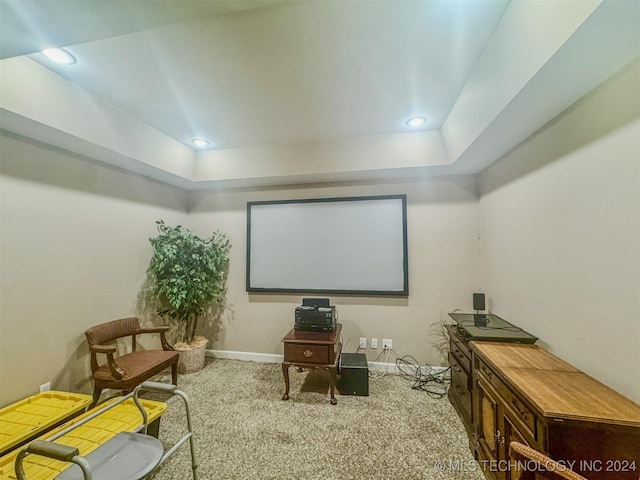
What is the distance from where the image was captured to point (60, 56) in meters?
1.61

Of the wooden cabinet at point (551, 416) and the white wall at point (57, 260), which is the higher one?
the white wall at point (57, 260)

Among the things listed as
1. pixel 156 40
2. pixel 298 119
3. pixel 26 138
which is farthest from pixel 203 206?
pixel 156 40

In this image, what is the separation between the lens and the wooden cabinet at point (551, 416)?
98 cm

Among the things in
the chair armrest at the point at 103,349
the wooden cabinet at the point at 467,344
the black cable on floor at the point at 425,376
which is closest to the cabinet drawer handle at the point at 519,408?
the wooden cabinet at the point at 467,344

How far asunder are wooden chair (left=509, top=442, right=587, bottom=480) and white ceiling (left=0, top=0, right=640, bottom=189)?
1698 millimetres

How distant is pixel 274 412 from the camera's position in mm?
2203

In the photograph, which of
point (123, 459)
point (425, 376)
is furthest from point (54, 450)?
point (425, 376)

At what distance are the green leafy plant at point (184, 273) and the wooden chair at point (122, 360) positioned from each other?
389mm

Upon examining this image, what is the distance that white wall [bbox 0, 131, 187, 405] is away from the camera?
6.05ft

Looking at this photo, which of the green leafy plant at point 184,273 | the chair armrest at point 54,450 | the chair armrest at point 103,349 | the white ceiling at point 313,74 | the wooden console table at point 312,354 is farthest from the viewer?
the green leafy plant at point 184,273

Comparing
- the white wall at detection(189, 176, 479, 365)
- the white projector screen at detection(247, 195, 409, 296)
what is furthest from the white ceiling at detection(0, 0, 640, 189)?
the white projector screen at detection(247, 195, 409, 296)

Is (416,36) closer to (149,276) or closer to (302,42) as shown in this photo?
(302,42)

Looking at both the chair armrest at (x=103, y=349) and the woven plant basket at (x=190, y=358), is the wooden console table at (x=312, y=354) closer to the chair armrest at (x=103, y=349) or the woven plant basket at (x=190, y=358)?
the woven plant basket at (x=190, y=358)

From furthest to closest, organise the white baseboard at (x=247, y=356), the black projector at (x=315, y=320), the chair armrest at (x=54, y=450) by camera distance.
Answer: the white baseboard at (x=247, y=356), the black projector at (x=315, y=320), the chair armrest at (x=54, y=450)
